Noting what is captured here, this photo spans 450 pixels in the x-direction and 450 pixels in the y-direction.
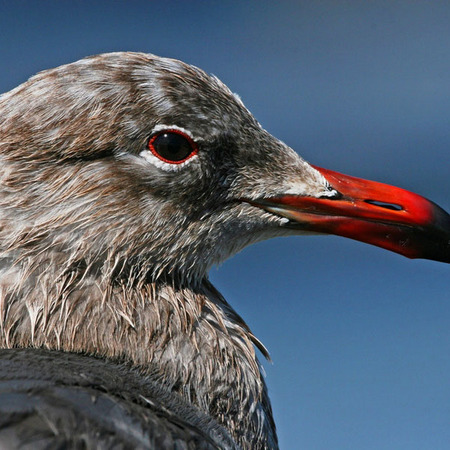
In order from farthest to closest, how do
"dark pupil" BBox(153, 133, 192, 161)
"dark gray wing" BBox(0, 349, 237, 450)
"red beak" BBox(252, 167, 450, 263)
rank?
1. "red beak" BBox(252, 167, 450, 263)
2. "dark pupil" BBox(153, 133, 192, 161)
3. "dark gray wing" BBox(0, 349, 237, 450)

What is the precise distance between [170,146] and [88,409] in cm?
161

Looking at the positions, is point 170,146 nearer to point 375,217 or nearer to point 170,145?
point 170,145

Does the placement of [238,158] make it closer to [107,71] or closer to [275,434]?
[107,71]

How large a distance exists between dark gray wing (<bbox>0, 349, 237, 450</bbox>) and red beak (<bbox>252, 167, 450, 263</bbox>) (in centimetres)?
132

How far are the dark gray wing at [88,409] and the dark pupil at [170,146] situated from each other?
1.21 m

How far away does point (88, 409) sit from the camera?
157 inches

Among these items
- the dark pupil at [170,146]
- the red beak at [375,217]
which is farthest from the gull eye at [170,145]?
the red beak at [375,217]

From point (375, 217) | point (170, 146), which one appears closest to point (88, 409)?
point (170, 146)

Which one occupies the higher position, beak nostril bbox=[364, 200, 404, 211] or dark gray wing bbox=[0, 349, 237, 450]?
beak nostril bbox=[364, 200, 404, 211]

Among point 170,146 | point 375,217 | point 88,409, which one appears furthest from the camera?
point 375,217

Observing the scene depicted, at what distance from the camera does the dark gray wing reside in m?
3.78

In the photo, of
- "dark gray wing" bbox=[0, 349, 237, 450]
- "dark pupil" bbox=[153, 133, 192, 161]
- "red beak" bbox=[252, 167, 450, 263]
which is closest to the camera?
"dark gray wing" bbox=[0, 349, 237, 450]

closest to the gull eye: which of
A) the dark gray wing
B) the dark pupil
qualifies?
the dark pupil

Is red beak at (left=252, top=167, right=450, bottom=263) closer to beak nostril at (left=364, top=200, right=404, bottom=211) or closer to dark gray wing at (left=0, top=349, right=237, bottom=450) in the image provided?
beak nostril at (left=364, top=200, right=404, bottom=211)
